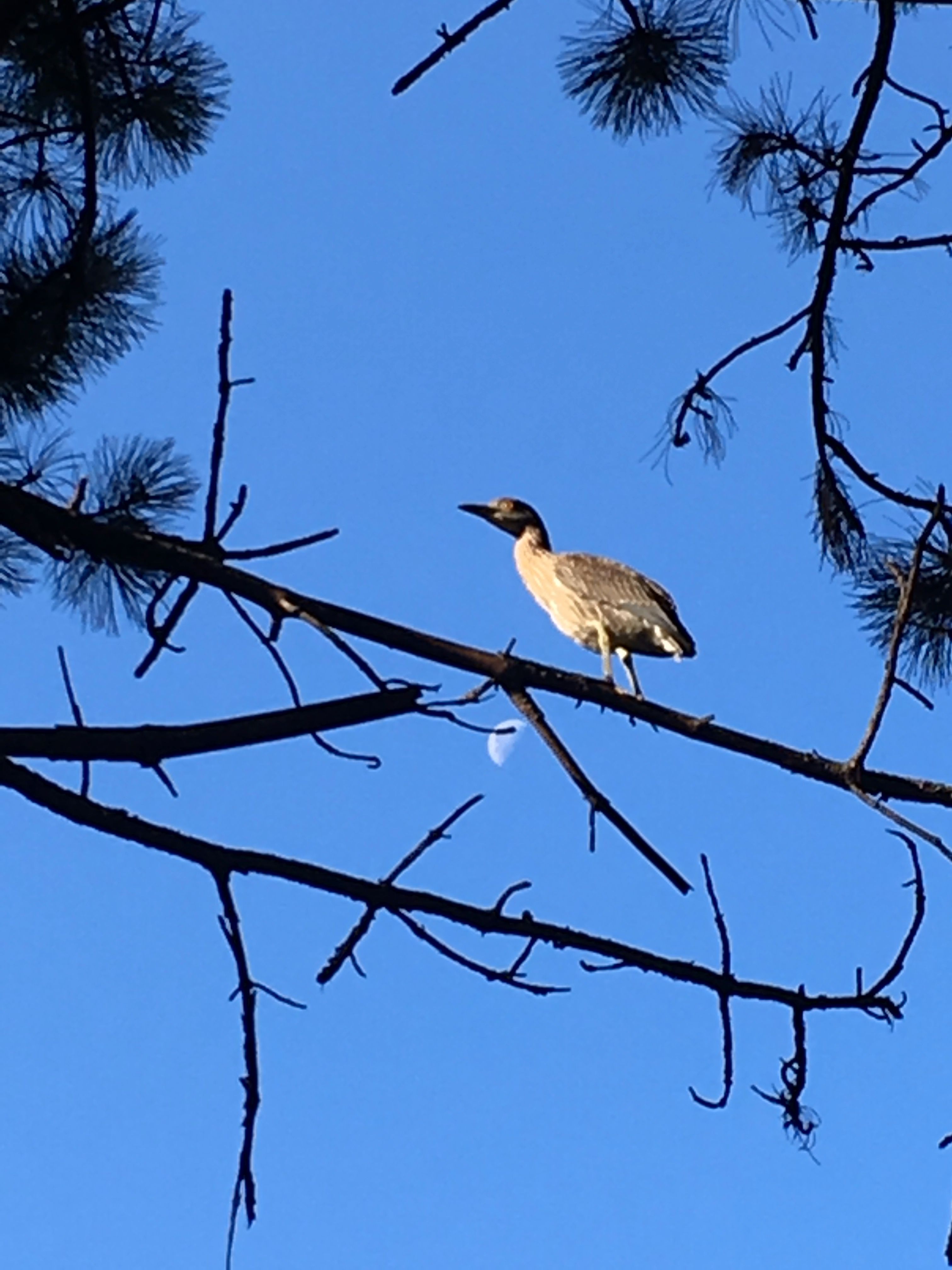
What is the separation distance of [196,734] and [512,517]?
13.3 ft

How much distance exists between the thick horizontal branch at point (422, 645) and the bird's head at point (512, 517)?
3.56m

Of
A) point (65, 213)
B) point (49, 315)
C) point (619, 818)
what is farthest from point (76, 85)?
point (619, 818)

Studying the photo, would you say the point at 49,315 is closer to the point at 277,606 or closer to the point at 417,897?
the point at 277,606

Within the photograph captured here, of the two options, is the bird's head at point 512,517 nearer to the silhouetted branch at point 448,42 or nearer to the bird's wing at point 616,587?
the bird's wing at point 616,587

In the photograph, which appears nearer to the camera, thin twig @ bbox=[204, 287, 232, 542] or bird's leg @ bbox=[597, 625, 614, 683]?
thin twig @ bbox=[204, 287, 232, 542]

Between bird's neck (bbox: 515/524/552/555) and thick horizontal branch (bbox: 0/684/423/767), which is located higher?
bird's neck (bbox: 515/524/552/555)

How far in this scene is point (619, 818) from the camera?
2.33 meters

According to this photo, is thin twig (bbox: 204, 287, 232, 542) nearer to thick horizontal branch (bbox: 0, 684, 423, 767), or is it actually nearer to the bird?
thick horizontal branch (bbox: 0, 684, 423, 767)

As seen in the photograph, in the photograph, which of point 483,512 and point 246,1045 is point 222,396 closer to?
point 246,1045

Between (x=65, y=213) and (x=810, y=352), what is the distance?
152cm

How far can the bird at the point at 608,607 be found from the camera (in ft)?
17.4

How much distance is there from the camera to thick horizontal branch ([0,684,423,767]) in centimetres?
216

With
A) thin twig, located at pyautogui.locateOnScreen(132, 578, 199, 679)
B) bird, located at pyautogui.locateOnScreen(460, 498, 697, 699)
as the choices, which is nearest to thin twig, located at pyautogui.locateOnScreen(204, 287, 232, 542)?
thin twig, located at pyautogui.locateOnScreen(132, 578, 199, 679)

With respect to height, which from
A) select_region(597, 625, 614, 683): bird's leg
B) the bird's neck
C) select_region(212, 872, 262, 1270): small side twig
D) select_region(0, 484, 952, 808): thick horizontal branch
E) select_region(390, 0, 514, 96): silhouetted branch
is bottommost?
select_region(212, 872, 262, 1270): small side twig
